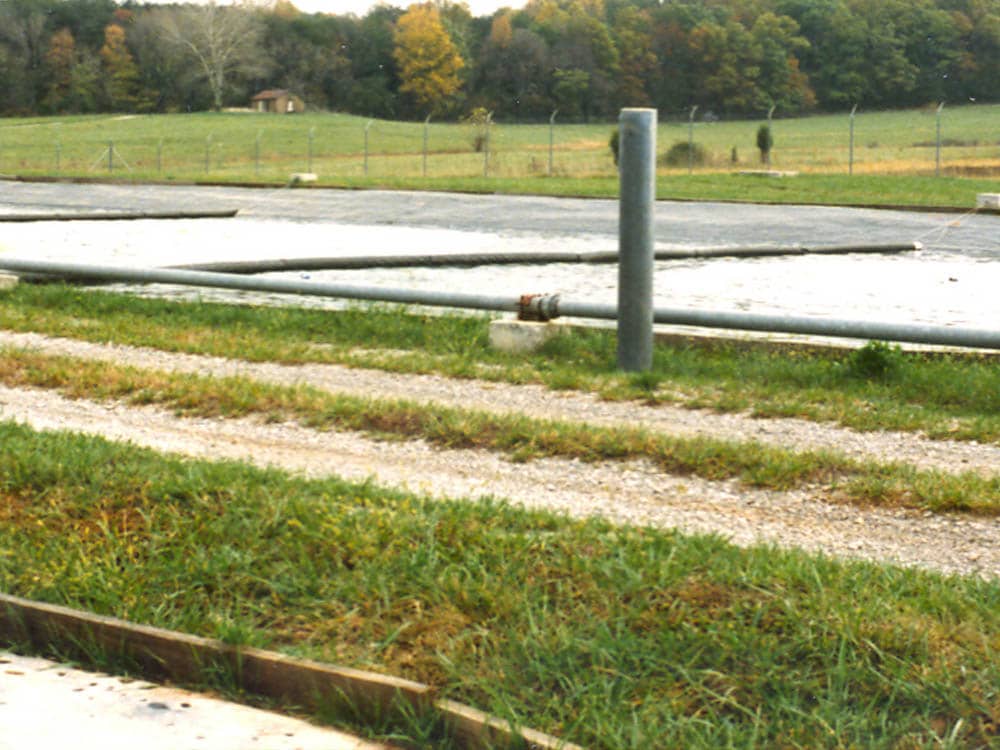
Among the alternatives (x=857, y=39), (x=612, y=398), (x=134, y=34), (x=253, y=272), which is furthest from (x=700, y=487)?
(x=134, y=34)

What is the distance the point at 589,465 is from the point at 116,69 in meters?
98.9

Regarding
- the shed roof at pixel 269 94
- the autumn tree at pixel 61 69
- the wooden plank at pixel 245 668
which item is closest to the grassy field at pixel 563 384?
→ the wooden plank at pixel 245 668

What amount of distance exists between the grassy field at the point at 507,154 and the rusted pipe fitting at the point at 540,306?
1914 cm

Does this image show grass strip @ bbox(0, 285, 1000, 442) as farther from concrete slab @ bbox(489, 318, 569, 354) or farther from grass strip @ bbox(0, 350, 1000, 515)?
grass strip @ bbox(0, 350, 1000, 515)

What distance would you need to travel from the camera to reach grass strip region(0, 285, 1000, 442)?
8312 millimetres

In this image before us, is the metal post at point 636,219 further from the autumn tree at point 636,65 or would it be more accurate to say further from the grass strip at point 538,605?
the autumn tree at point 636,65

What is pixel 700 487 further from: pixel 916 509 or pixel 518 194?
pixel 518 194

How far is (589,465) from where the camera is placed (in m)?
6.89

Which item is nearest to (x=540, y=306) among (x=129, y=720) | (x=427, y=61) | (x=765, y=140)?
(x=129, y=720)

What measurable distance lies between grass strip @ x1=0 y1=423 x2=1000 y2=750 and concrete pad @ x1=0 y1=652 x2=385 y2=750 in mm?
261

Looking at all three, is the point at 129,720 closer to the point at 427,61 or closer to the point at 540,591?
the point at 540,591

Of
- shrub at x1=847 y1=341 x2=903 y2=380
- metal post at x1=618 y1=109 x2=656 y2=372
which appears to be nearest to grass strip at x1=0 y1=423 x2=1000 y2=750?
metal post at x1=618 y1=109 x2=656 y2=372

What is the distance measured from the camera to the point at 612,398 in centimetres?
852

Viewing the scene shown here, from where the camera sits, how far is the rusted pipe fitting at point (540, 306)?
10.1m
